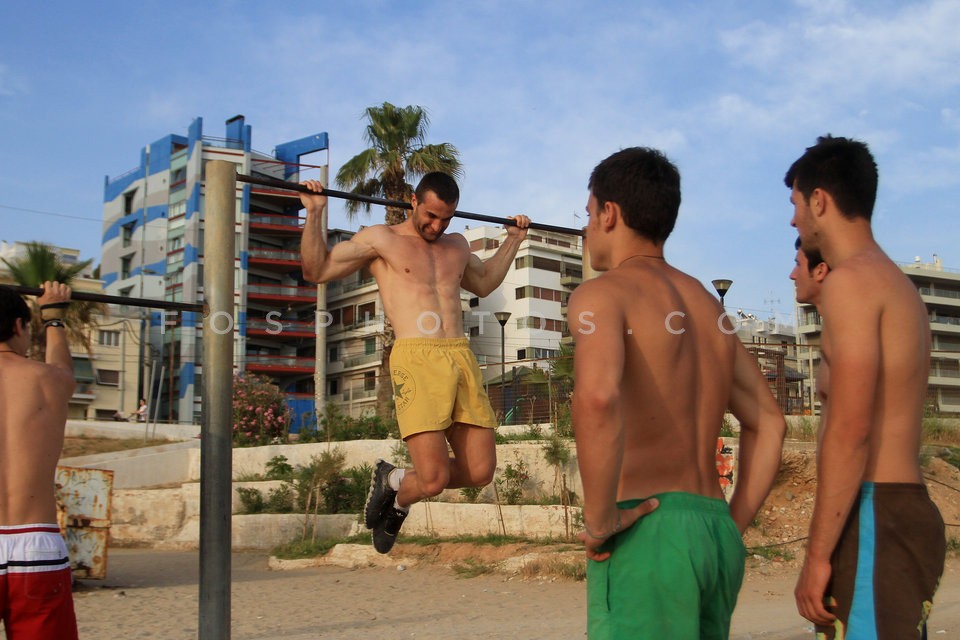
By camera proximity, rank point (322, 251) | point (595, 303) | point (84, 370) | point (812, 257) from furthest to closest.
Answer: point (84, 370)
point (322, 251)
point (812, 257)
point (595, 303)

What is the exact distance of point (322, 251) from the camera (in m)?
5.17

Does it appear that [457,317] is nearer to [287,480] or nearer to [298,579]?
[298,579]

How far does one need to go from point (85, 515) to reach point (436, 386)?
28.2ft

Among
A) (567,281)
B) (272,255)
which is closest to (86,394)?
(272,255)

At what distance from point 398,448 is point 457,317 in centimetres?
1267

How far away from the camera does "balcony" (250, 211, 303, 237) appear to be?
53375 mm

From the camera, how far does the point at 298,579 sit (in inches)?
541

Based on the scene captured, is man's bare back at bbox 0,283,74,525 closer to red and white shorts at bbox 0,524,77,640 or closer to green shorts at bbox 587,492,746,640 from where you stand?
red and white shorts at bbox 0,524,77,640

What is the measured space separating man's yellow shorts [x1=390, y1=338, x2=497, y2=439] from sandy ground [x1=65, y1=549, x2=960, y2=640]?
3.98 m

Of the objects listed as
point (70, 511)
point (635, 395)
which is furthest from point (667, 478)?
point (70, 511)

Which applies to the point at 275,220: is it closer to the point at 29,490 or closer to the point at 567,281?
the point at 567,281

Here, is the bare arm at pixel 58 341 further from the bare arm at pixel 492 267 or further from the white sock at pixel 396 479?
the bare arm at pixel 492 267

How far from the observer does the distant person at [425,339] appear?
5.01 m

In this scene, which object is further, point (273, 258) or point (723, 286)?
point (273, 258)
